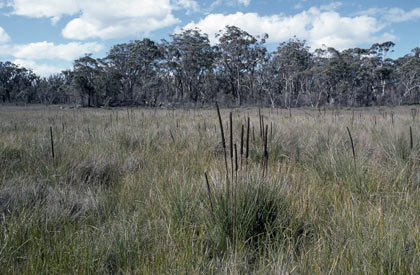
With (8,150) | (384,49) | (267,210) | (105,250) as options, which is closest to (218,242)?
(267,210)

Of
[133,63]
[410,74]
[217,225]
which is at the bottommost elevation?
[217,225]

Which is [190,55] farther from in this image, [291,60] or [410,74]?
[410,74]

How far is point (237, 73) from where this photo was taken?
5228 centimetres

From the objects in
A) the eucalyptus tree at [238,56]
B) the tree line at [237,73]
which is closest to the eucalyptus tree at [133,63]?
the tree line at [237,73]

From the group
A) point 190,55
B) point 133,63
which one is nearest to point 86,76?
point 133,63

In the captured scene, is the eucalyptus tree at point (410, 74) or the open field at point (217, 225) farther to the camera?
the eucalyptus tree at point (410, 74)

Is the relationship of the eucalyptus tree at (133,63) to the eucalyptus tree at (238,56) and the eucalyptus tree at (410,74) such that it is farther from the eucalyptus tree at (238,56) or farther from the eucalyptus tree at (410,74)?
the eucalyptus tree at (410,74)

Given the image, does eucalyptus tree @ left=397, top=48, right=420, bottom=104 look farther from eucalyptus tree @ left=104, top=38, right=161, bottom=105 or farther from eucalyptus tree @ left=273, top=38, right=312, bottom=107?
eucalyptus tree @ left=104, top=38, right=161, bottom=105

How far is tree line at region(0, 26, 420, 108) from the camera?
158 feet

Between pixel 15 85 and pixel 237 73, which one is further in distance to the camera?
pixel 15 85

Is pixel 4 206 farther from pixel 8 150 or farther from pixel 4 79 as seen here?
pixel 4 79

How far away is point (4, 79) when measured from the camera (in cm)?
7225

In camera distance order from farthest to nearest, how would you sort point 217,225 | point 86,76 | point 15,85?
point 15,85
point 86,76
point 217,225

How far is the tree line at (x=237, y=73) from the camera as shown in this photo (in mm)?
48062
